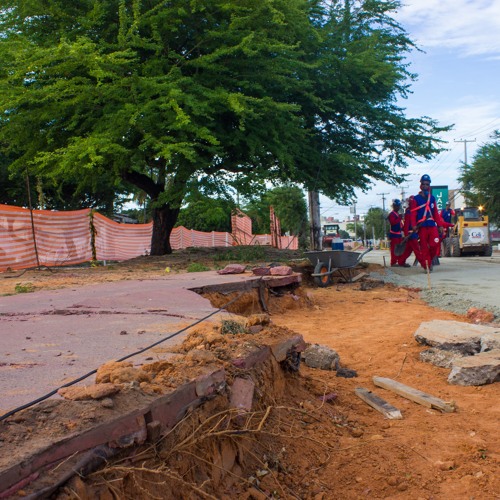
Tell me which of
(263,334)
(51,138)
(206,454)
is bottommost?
(206,454)

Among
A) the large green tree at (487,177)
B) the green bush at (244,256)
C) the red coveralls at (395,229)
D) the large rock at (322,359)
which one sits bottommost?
the large rock at (322,359)

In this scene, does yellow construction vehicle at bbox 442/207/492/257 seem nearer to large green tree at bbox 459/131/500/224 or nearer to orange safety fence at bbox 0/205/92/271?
large green tree at bbox 459/131/500/224

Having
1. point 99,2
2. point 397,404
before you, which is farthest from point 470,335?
point 99,2

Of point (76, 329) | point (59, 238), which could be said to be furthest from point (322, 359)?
point (59, 238)

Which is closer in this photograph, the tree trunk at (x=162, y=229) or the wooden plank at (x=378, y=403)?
the wooden plank at (x=378, y=403)

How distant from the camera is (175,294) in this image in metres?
6.97

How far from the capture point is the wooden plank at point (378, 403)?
12.9ft

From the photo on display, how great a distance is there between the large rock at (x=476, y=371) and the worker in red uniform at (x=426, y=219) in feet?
32.7

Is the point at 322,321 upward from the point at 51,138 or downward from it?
downward

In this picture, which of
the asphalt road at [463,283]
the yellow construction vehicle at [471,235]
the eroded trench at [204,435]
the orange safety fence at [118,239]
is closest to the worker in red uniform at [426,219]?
the asphalt road at [463,283]

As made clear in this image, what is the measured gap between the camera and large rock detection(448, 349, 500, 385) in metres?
4.67

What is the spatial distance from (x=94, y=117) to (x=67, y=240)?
5445 mm

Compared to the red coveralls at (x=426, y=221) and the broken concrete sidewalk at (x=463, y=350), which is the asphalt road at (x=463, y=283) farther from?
the broken concrete sidewalk at (x=463, y=350)

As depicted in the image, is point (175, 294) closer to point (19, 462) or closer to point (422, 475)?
point (422, 475)
